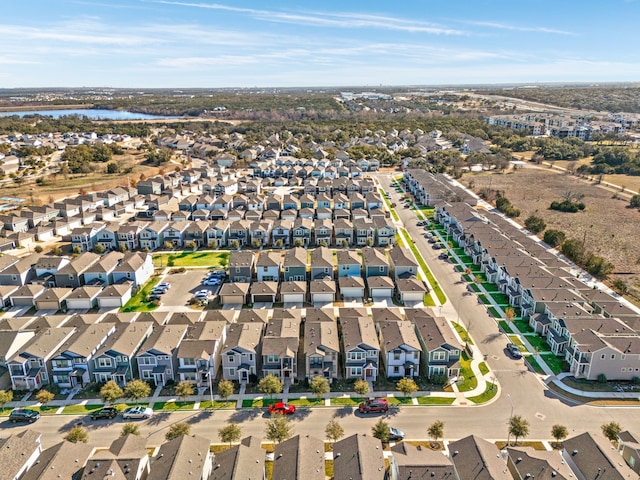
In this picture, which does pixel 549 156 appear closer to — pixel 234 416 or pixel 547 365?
pixel 547 365

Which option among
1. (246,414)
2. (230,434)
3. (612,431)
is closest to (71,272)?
(246,414)

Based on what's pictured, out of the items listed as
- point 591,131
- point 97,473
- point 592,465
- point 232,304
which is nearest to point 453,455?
point 592,465

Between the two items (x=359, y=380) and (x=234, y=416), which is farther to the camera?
(x=359, y=380)

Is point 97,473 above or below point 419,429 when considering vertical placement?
above

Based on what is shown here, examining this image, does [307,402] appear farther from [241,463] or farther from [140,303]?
[140,303]

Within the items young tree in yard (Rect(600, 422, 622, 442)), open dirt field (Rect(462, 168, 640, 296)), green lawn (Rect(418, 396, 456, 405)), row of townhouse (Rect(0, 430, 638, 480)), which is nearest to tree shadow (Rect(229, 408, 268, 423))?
row of townhouse (Rect(0, 430, 638, 480))

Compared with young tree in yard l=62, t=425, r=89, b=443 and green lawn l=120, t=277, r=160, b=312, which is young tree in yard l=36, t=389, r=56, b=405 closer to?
young tree in yard l=62, t=425, r=89, b=443

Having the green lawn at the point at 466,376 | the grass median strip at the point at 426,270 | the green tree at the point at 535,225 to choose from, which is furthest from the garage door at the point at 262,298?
the green tree at the point at 535,225

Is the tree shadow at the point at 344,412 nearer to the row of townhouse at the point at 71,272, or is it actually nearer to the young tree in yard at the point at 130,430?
the young tree in yard at the point at 130,430
